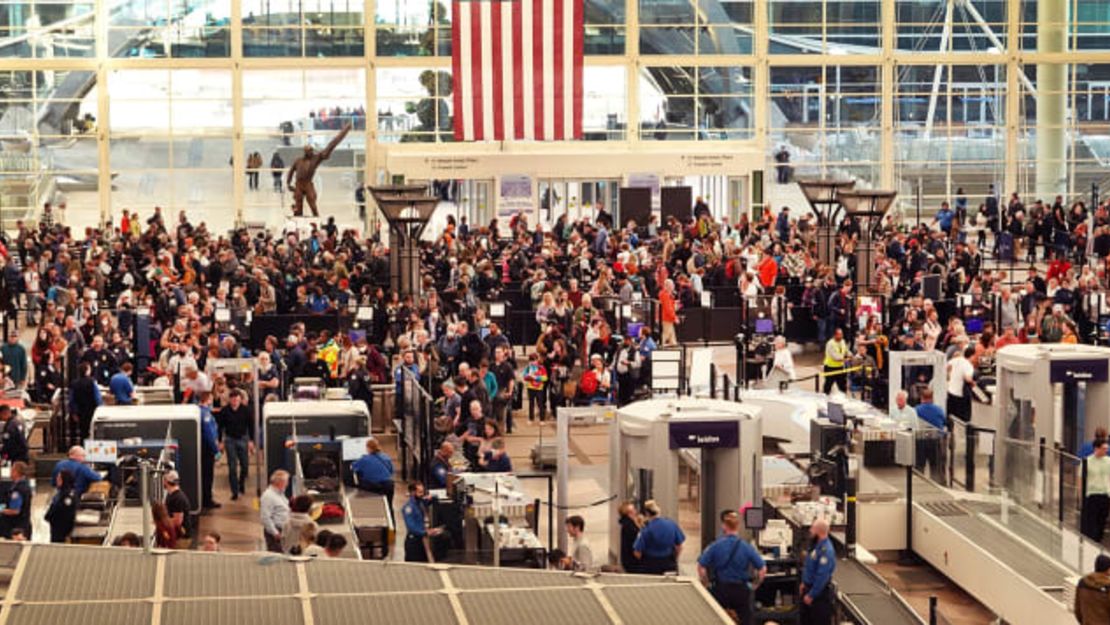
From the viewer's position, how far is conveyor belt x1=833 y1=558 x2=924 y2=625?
53.0ft

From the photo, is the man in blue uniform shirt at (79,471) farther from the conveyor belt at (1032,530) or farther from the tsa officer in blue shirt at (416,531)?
the conveyor belt at (1032,530)

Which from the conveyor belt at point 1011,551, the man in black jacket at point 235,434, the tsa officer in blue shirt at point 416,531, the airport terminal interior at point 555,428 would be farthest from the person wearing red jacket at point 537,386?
the tsa officer in blue shirt at point 416,531

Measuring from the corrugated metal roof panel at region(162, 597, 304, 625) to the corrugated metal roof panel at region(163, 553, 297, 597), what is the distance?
14cm

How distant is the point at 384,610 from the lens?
893 cm

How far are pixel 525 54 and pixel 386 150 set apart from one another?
16.9 ft

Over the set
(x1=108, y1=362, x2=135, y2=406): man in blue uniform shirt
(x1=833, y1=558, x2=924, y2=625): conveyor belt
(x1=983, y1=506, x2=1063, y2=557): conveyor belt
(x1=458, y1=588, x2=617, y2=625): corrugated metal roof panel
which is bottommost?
(x1=833, y1=558, x2=924, y2=625): conveyor belt

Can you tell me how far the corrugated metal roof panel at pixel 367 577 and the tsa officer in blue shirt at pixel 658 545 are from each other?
318 inches

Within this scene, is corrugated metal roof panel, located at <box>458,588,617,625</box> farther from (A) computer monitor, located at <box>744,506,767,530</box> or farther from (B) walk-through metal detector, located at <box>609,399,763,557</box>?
(B) walk-through metal detector, located at <box>609,399,763,557</box>

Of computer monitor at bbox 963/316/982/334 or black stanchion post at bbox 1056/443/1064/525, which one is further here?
computer monitor at bbox 963/316/982/334

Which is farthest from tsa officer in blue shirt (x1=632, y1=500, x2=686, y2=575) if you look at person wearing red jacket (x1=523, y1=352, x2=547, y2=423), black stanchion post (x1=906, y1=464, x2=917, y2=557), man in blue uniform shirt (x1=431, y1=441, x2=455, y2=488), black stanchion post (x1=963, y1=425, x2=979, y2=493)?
person wearing red jacket (x1=523, y1=352, x2=547, y2=423)

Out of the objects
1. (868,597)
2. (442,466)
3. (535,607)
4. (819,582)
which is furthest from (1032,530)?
(535,607)

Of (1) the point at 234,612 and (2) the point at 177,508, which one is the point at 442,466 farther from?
(1) the point at 234,612

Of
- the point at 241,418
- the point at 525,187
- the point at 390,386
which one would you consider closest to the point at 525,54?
the point at 525,187

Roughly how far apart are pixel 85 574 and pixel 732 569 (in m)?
8.34
